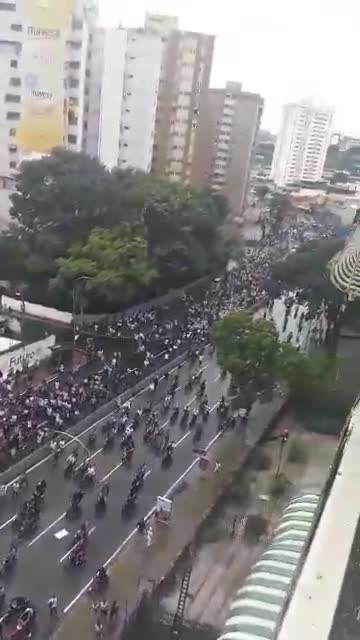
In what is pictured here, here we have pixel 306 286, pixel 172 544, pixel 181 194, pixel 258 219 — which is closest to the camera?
pixel 172 544

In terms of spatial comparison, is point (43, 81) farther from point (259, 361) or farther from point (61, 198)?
point (259, 361)

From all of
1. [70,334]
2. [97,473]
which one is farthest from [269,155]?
[97,473]

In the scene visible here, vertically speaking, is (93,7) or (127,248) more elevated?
(93,7)

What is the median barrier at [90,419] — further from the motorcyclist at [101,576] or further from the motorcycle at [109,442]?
the motorcyclist at [101,576]

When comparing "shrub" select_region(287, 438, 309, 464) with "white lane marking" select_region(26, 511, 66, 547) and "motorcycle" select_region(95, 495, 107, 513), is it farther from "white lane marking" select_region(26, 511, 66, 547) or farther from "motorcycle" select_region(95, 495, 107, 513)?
"white lane marking" select_region(26, 511, 66, 547)

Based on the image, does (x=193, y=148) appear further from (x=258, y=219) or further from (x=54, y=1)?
(x=54, y=1)

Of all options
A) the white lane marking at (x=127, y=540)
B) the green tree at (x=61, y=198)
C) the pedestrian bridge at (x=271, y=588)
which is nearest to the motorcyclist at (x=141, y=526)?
the white lane marking at (x=127, y=540)
